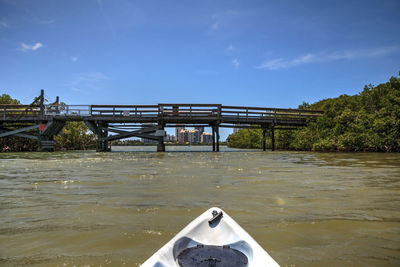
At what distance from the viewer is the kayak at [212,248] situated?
1576 millimetres

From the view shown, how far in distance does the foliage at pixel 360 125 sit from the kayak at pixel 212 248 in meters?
20.7

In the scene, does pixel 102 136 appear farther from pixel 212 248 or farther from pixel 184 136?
pixel 184 136

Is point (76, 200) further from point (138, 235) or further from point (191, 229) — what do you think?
point (191, 229)

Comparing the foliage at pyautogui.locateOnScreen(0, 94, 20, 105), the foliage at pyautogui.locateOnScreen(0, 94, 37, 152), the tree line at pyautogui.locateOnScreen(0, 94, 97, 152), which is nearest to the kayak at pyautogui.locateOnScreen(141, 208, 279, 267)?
the foliage at pyautogui.locateOnScreen(0, 94, 37, 152)

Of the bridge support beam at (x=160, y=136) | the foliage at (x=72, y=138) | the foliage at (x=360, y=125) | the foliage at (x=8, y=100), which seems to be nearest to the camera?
the foliage at (x=360, y=125)

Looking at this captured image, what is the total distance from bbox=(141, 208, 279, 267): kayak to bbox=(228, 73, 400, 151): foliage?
2066cm

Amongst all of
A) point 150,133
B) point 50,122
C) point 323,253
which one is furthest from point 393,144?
point 50,122

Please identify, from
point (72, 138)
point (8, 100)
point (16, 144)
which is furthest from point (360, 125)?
point (8, 100)

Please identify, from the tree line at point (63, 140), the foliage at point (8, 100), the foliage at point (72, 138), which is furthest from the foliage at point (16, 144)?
the foliage at point (8, 100)

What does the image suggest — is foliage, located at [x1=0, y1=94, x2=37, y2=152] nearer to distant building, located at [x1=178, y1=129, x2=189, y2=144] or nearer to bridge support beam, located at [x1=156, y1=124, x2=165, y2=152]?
bridge support beam, located at [x1=156, y1=124, x2=165, y2=152]

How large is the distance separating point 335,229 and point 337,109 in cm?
2437

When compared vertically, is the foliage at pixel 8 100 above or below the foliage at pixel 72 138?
above

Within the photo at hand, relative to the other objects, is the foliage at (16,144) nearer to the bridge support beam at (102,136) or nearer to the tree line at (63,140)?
the tree line at (63,140)

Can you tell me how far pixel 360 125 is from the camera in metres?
19.6
